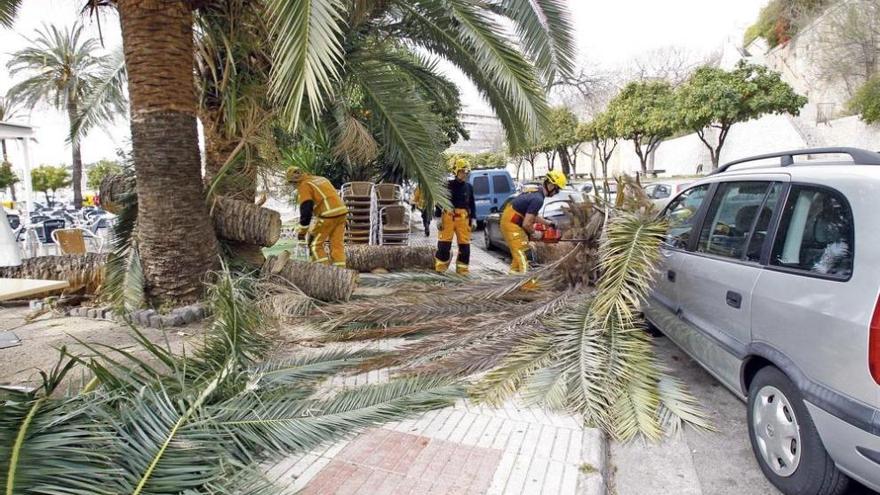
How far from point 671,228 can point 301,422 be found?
3348mm

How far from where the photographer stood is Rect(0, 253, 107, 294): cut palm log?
22.3ft

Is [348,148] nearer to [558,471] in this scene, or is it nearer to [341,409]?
[341,409]

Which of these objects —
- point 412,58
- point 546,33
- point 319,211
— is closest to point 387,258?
point 319,211

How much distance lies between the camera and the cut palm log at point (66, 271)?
679 centimetres

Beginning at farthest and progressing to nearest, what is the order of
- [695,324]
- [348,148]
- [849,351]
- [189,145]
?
[348,148]
[189,145]
[695,324]
[849,351]

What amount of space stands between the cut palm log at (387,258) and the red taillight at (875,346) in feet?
24.2

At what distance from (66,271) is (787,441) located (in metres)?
7.90

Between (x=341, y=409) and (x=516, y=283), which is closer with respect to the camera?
(x=341, y=409)

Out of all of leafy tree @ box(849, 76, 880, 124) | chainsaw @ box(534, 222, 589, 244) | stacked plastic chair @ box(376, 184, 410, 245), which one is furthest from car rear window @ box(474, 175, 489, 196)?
leafy tree @ box(849, 76, 880, 124)

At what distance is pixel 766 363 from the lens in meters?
2.88

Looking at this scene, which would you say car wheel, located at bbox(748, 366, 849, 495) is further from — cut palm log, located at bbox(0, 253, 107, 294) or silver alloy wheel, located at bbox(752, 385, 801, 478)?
cut palm log, located at bbox(0, 253, 107, 294)

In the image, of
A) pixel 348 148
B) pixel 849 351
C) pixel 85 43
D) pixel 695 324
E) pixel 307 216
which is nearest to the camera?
pixel 849 351

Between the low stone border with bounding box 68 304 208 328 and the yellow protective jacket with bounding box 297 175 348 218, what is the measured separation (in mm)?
2283

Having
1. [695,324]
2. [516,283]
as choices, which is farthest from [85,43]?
[695,324]
